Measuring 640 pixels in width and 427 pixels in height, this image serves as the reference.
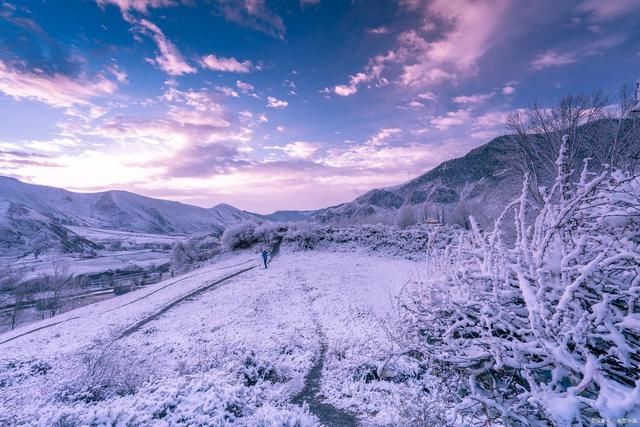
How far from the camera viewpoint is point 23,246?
98.9 meters

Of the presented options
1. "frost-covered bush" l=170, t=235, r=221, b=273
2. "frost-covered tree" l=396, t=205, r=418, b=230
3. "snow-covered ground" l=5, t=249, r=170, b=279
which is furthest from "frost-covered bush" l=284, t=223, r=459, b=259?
"snow-covered ground" l=5, t=249, r=170, b=279

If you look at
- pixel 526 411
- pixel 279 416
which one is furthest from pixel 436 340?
pixel 279 416

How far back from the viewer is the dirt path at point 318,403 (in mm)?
6230

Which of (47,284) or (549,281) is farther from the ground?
Answer: (549,281)

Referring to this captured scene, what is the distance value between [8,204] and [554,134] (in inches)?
7772

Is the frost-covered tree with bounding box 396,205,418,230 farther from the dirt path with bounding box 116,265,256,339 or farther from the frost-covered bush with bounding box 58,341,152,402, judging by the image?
the frost-covered bush with bounding box 58,341,152,402

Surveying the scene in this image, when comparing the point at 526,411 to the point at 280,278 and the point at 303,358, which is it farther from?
the point at 280,278

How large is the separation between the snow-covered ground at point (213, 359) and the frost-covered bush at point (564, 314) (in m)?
2.33

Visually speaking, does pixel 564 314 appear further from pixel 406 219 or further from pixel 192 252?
pixel 406 219

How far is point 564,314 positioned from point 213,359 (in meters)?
8.34

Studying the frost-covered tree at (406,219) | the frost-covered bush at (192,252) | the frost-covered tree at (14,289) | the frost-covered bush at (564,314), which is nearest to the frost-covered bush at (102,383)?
the frost-covered bush at (564,314)

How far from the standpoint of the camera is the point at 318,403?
6930 mm

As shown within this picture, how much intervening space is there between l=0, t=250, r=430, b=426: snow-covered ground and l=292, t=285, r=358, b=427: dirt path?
169mm

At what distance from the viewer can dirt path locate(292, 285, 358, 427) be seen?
6.23m
